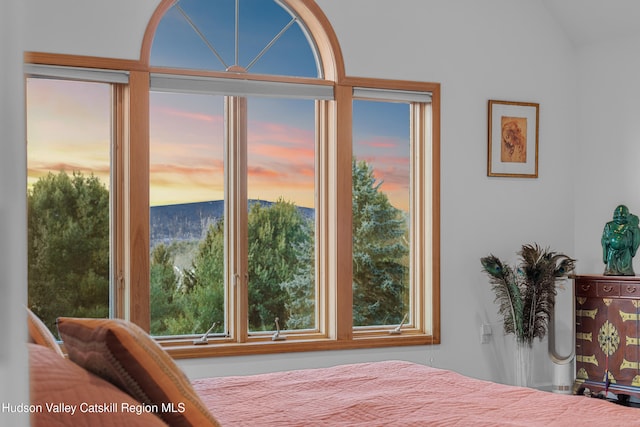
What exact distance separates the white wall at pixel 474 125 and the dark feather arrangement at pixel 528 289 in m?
0.25

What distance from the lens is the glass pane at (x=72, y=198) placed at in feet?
13.5

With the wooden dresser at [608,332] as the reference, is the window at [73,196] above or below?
above

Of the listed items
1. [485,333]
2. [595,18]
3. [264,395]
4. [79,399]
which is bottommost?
[485,333]

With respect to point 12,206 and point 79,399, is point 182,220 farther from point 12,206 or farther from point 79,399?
point 12,206

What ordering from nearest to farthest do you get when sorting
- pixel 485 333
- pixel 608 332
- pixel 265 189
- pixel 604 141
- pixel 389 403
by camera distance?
pixel 389 403 → pixel 265 189 → pixel 608 332 → pixel 485 333 → pixel 604 141

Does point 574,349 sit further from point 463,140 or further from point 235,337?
point 235,337

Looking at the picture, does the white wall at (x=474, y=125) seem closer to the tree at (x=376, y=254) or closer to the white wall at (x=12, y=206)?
the tree at (x=376, y=254)

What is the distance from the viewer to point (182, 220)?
4551 mm

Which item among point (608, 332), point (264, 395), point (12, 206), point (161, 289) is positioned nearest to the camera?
point (12, 206)

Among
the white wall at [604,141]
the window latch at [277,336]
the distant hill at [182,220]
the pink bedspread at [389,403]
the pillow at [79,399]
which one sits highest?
the white wall at [604,141]

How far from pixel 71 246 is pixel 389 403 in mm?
2532

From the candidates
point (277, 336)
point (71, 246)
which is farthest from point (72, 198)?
point (277, 336)

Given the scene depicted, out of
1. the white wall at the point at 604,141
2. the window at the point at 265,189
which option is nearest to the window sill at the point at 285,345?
the window at the point at 265,189

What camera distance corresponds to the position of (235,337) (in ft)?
15.2
